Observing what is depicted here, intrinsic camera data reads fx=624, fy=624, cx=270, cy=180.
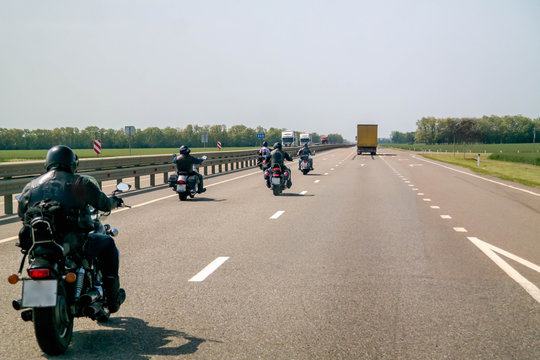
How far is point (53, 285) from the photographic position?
13.7 ft

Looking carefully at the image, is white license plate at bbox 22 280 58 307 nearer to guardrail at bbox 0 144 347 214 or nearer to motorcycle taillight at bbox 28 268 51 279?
motorcycle taillight at bbox 28 268 51 279

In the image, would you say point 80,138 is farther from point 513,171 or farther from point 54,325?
point 54,325

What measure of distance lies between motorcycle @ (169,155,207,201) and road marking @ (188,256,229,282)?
8.49m

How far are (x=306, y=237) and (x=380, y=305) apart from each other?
437 centimetres

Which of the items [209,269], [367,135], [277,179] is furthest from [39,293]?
[367,135]

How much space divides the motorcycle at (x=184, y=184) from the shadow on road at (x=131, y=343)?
11.4 metres

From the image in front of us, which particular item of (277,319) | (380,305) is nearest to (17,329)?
(277,319)

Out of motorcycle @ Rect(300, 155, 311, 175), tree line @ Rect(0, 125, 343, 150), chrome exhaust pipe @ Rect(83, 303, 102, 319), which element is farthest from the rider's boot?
tree line @ Rect(0, 125, 343, 150)

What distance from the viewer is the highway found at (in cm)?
467

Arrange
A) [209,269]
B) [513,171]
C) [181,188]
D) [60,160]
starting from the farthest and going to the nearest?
[513,171], [181,188], [209,269], [60,160]

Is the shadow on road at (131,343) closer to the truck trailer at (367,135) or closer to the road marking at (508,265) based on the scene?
the road marking at (508,265)

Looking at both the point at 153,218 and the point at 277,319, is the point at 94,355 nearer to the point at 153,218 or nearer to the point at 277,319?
the point at 277,319

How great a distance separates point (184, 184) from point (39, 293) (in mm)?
12523

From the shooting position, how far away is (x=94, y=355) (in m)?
4.47
